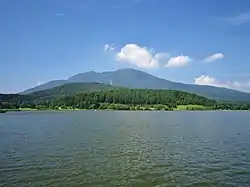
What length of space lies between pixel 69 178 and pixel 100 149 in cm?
1663

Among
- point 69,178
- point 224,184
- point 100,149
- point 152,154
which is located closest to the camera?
point 224,184

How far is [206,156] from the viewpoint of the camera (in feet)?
126

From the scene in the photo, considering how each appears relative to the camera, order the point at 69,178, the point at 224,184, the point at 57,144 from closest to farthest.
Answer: the point at 224,184, the point at 69,178, the point at 57,144

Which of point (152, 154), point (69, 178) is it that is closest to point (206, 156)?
point (152, 154)

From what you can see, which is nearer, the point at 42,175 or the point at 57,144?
the point at 42,175

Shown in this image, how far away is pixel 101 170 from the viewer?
30.9 metres

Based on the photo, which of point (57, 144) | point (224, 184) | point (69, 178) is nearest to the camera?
point (224, 184)

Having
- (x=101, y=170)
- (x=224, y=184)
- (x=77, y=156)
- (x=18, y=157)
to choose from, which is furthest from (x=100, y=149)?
(x=224, y=184)

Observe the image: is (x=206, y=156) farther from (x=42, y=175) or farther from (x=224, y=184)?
(x=42, y=175)

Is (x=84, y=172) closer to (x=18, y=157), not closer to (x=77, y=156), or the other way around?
(x=77, y=156)

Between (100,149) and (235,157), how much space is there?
16.5 metres

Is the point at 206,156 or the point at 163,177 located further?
the point at 206,156

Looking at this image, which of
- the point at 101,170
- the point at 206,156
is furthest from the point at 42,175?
the point at 206,156

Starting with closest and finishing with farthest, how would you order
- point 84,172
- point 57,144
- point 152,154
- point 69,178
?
point 69,178
point 84,172
point 152,154
point 57,144
